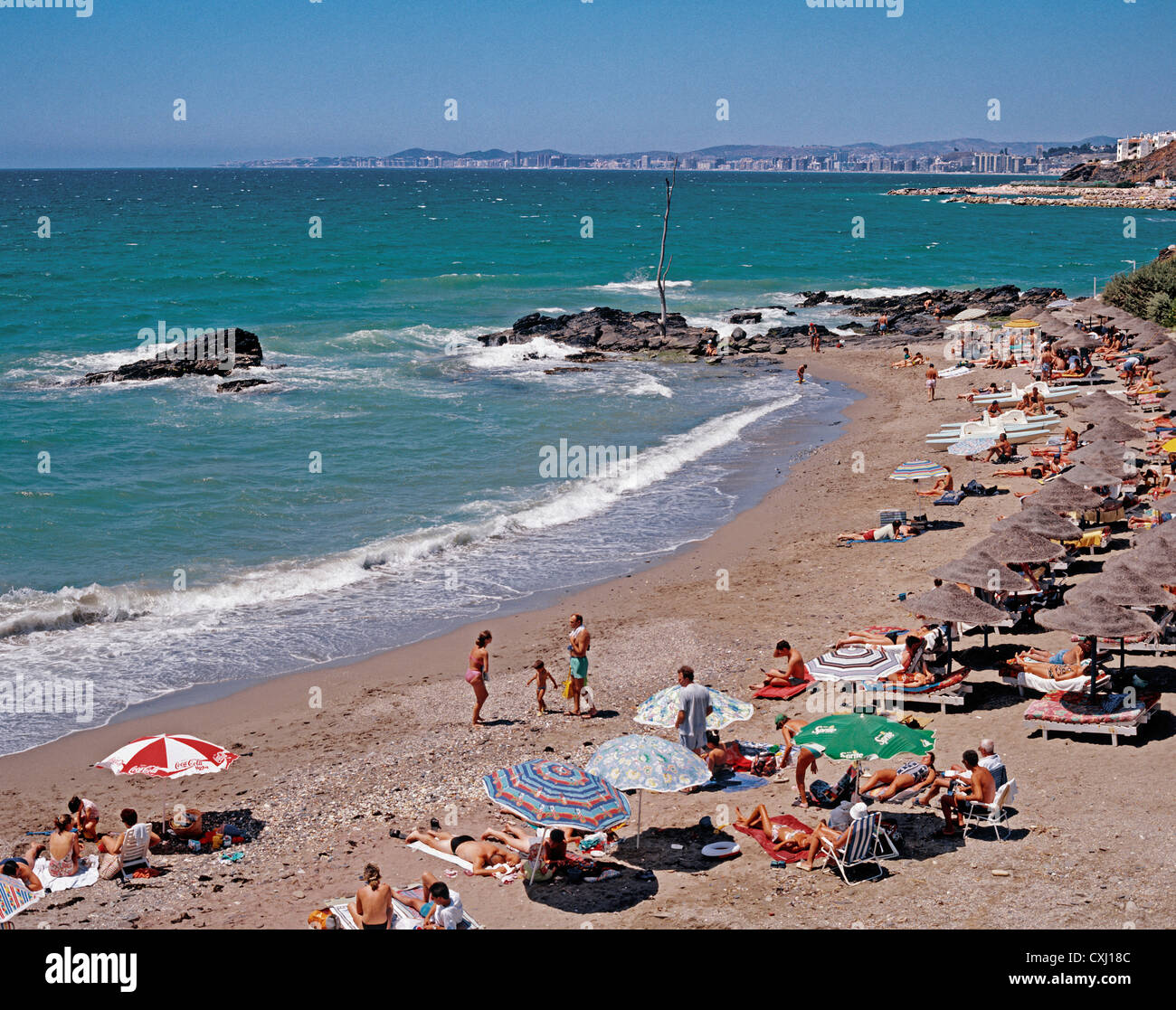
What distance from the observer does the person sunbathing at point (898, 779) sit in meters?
11.2

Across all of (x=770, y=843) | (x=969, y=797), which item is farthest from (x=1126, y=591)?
(x=770, y=843)

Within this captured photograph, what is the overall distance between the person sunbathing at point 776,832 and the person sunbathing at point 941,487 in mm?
14006

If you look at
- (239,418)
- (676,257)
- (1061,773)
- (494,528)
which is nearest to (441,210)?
(676,257)

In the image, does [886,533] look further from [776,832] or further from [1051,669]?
[776,832]

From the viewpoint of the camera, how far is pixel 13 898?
33.5 feet

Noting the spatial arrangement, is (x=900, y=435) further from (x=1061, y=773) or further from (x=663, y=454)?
(x=1061, y=773)

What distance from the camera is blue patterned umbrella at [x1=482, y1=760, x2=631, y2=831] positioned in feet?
32.5

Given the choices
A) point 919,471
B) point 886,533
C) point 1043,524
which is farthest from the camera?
point 919,471

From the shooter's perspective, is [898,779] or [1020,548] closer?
[898,779]

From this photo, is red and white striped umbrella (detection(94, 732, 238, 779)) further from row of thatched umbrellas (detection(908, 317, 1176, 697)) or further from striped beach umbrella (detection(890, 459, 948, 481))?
striped beach umbrella (detection(890, 459, 948, 481))

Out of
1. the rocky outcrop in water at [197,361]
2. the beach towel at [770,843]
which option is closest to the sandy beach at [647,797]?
the beach towel at [770,843]

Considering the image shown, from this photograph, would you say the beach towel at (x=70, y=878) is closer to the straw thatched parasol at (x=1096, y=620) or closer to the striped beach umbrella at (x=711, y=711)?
the striped beach umbrella at (x=711, y=711)

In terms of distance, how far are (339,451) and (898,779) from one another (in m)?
21.9

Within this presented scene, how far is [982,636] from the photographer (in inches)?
614
